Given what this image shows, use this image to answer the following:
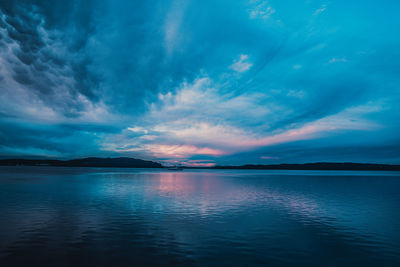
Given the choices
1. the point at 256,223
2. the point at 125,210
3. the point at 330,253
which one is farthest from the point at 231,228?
the point at 125,210

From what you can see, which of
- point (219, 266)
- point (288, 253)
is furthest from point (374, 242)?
point (219, 266)

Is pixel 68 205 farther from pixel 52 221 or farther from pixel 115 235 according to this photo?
pixel 115 235

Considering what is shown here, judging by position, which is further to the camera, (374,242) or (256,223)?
(256,223)

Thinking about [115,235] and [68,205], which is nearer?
[115,235]

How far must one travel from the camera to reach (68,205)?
3081 centimetres

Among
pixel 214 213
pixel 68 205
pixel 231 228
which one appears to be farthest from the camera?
pixel 68 205

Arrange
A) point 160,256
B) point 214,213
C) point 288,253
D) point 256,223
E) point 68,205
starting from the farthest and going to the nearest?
point 68,205 < point 214,213 < point 256,223 < point 288,253 < point 160,256

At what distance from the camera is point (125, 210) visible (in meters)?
28.8

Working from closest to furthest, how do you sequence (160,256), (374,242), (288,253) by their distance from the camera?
1. (160,256)
2. (288,253)
3. (374,242)

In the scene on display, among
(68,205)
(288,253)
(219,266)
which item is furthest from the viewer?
(68,205)

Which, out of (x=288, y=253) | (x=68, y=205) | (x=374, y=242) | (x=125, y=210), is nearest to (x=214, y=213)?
(x=125, y=210)

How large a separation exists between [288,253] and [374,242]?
322 inches

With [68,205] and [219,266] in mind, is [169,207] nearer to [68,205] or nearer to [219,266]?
[68,205]

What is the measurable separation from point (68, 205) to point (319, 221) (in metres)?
30.6
